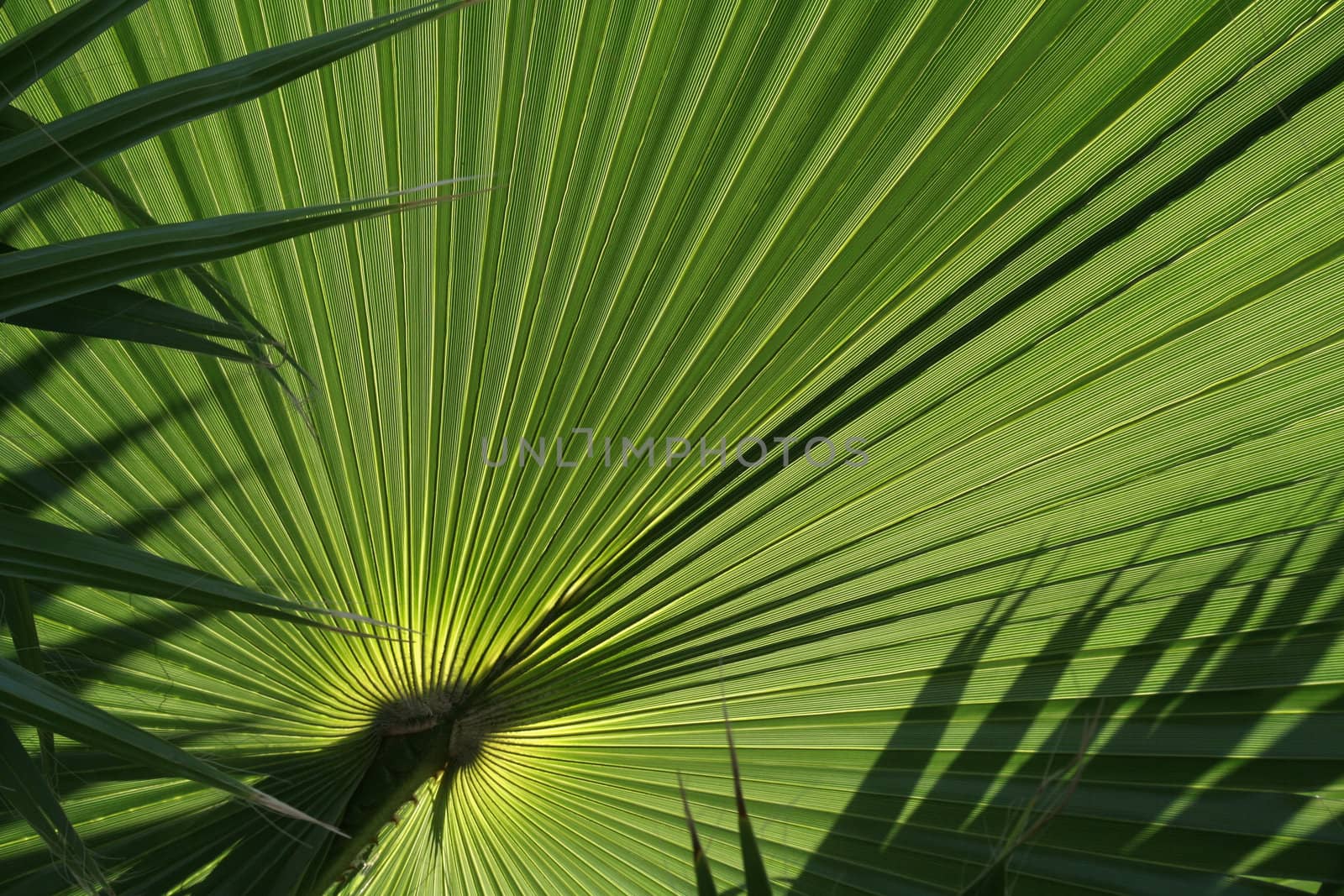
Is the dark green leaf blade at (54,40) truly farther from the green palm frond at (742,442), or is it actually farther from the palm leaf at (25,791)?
the palm leaf at (25,791)

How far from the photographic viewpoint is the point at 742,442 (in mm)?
1782

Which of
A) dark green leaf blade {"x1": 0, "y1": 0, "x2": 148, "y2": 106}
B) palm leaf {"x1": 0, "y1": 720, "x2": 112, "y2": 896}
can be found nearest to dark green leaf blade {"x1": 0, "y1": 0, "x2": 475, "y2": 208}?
dark green leaf blade {"x1": 0, "y1": 0, "x2": 148, "y2": 106}

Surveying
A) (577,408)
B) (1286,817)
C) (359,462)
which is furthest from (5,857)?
(1286,817)

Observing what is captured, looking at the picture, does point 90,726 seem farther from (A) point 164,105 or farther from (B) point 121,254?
(A) point 164,105

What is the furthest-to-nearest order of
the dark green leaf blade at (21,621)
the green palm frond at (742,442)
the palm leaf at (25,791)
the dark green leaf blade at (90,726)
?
the green palm frond at (742,442) < the dark green leaf blade at (21,621) < the palm leaf at (25,791) < the dark green leaf blade at (90,726)

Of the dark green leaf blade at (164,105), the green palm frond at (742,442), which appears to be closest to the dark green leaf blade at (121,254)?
the dark green leaf blade at (164,105)

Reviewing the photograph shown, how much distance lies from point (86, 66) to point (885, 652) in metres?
1.82

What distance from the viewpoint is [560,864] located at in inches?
94.1

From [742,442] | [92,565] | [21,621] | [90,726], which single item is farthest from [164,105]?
[742,442]

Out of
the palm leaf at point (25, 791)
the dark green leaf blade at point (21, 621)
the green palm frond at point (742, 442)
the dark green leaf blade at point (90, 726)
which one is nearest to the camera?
the dark green leaf blade at point (90, 726)

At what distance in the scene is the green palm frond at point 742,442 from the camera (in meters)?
1.29

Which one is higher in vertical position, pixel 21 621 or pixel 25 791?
pixel 21 621

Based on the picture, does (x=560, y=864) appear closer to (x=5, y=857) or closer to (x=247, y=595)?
(x=5, y=857)

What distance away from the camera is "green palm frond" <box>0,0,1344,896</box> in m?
1.29
